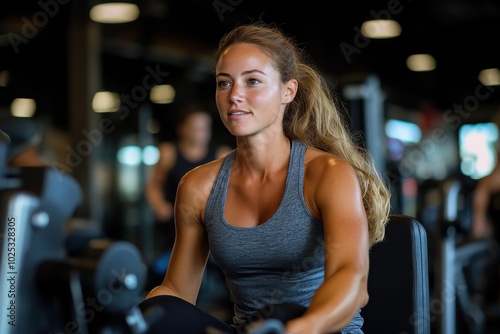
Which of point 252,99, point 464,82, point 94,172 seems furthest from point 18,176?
point 464,82

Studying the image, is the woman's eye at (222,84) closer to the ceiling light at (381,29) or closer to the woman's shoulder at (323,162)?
the woman's shoulder at (323,162)

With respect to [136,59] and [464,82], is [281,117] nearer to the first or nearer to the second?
[136,59]

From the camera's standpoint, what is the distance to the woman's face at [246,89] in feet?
5.12

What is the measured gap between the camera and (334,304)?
4.16 feet

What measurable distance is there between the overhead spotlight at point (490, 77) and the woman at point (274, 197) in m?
10.7

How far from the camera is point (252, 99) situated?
5.13 ft

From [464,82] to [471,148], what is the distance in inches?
54.1

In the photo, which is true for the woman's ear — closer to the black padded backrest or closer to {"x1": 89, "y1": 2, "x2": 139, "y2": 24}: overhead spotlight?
the black padded backrest

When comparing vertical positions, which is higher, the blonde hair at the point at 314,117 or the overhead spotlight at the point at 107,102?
the overhead spotlight at the point at 107,102

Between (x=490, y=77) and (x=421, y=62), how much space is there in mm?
2220

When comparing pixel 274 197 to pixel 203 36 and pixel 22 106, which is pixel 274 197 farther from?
pixel 203 36

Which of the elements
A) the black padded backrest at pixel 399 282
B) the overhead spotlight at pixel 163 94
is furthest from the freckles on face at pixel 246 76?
the overhead spotlight at pixel 163 94

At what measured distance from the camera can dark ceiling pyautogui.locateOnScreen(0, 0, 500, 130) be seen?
5.93m

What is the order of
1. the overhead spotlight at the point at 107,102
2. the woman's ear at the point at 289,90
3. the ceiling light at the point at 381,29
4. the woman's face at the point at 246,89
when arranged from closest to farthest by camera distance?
the woman's face at the point at 246,89 → the woman's ear at the point at 289,90 → the overhead spotlight at the point at 107,102 → the ceiling light at the point at 381,29
